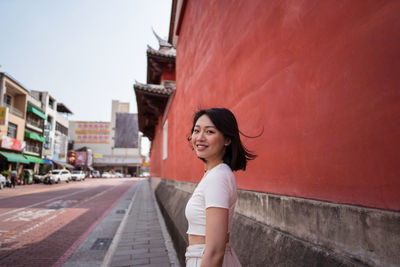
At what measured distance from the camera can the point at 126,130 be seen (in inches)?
1448

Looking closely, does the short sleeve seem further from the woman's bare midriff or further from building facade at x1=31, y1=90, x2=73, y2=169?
building facade at x1=31, y1=90, x2=73, y2=169

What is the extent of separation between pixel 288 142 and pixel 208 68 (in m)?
3.17

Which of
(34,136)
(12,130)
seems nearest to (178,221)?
(12,130)

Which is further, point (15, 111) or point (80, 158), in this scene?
point (80, 158)

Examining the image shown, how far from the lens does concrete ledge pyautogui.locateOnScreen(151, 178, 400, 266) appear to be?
4.16 feet

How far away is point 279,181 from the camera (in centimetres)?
228

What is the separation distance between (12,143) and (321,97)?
111 ft

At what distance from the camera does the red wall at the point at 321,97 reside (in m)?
1.27

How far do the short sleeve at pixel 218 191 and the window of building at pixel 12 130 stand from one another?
34.7 metres

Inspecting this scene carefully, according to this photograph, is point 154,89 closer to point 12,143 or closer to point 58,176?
point 12,143

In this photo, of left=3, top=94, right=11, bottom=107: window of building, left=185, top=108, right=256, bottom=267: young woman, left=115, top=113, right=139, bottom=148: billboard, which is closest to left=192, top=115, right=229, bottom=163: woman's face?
left=185, top=108, right=256, bottom=267: young woman

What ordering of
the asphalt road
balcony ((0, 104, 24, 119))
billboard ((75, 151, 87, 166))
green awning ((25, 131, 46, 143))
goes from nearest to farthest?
the asphalt road → balcony ((0, 104, 24, 119)) → green awning ((25, 131, 46, 143)) → billboard ((75, 151, 87, 166))

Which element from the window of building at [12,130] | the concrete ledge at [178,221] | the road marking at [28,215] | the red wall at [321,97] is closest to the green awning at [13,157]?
the window of building at [12,130]

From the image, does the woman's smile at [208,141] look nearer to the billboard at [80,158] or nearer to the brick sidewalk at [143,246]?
the brick sidewalk at [143,246]
